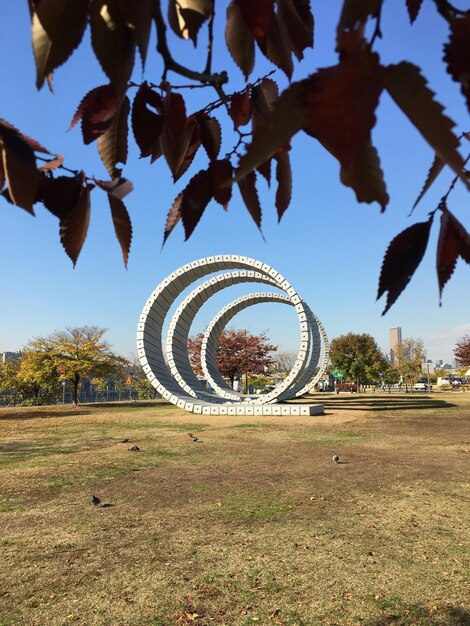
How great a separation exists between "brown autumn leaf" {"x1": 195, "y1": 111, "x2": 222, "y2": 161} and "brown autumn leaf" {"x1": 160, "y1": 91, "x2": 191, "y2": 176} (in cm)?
8

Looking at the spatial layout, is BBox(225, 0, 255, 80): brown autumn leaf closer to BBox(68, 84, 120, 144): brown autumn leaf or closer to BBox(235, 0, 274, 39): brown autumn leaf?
BBox(235, 0, 274, 39): brown autumn leaf

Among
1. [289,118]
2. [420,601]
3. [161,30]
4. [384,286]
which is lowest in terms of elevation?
[420,601]

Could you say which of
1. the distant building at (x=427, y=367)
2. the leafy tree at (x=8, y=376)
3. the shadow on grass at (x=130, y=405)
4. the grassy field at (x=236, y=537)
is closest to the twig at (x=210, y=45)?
the grassy field at (x=236, y=537)

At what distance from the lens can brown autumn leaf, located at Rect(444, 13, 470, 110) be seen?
549 millimetres

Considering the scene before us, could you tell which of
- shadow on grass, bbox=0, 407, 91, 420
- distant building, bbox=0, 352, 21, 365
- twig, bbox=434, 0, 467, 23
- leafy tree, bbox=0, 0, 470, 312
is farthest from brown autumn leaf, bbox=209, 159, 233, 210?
distant building, bbox=0, 352, 21, 365

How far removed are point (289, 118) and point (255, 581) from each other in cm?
426

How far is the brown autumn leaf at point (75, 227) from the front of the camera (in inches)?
34.1

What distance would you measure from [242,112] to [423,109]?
69cm

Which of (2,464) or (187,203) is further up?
(187,203)

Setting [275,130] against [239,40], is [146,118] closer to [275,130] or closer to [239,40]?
[239,40]

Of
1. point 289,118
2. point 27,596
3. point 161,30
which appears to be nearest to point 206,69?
point 161,30

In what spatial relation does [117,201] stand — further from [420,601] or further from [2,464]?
[2,464]

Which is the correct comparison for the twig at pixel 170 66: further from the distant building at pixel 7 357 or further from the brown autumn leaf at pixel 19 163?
the distant building at pixel 7 357

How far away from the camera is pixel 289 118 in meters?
0.47
